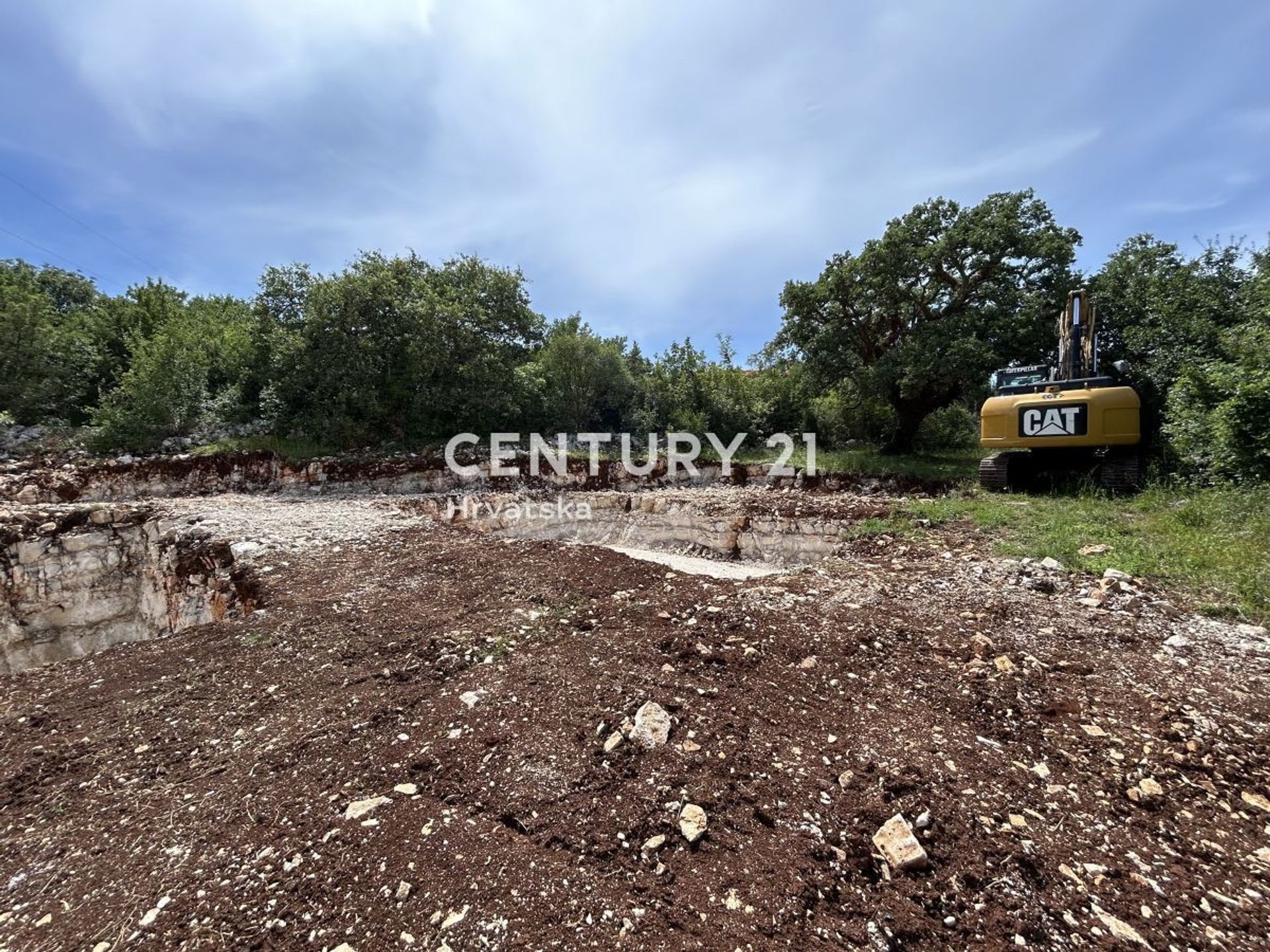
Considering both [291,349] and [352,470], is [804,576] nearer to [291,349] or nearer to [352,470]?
[352,470]

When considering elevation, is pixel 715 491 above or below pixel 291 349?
below

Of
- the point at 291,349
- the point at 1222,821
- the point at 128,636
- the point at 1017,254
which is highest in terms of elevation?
the point at 1017,254

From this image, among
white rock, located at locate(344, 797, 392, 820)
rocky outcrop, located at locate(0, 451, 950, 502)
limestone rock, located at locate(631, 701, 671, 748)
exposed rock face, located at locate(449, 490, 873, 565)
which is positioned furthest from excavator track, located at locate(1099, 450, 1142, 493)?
white rock, located at locate(344, 797, 392, 820)

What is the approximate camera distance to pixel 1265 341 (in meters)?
5.83

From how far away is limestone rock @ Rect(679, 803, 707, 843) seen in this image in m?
1.74

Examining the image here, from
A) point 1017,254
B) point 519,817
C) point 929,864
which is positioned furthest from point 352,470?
point 1017,254

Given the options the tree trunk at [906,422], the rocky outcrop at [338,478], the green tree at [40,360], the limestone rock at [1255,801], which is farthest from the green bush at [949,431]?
the green tree at [40,360]

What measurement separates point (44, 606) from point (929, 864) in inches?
416

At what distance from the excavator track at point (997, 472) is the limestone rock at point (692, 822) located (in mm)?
7972

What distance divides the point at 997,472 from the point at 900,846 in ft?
25.4

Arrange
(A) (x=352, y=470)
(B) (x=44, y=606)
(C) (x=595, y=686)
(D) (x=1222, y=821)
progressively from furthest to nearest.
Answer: (A) (x=352, y=470) → (B) (x=44, y=606) → (C) (x=595, y=686) → (D) (x=1222, y=821)

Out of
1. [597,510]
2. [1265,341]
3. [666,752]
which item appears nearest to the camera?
[666,752]

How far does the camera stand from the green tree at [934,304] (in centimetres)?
989

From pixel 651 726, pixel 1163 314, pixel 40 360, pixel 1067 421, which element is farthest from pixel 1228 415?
pixel 40 360
